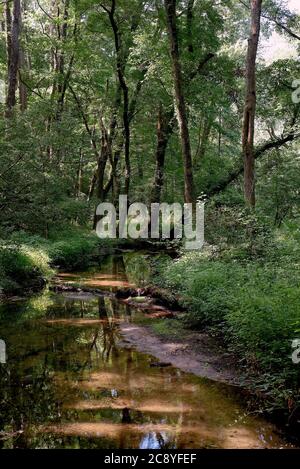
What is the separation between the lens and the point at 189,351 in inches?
323

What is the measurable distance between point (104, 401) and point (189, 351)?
2.57 meters

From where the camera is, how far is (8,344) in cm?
837

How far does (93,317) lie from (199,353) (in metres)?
3.42

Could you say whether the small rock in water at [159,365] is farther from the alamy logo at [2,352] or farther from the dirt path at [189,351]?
the alamy logo at [2,352]

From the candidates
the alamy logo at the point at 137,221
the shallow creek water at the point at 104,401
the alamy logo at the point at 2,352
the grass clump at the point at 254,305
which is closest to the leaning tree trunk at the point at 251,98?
the grass clump at the point at 254,305

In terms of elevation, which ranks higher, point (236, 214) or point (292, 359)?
point (236, 214)

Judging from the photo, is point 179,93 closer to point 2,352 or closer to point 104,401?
point 2,352

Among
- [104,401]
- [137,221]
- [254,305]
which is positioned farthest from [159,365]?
[137,221]

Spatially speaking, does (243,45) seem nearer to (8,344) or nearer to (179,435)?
(8,344)

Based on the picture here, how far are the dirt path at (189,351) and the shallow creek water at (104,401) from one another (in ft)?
0.82

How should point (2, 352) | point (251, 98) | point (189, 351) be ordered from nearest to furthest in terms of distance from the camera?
point (2, 352) → point (189, 351) → point (251, 98)

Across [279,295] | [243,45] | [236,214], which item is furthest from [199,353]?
[243,45]

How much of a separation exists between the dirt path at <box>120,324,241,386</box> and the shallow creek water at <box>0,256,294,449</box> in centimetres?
25

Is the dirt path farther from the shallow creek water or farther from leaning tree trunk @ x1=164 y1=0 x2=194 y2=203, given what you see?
leaning tree trunk @ x1=164 y1=0 x2=194 y2=203
